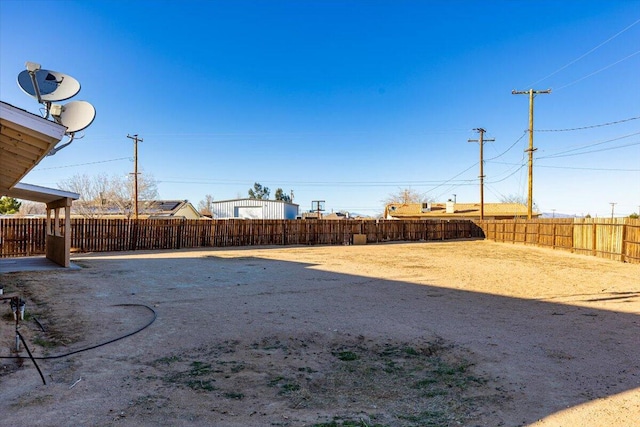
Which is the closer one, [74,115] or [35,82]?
[35,82]

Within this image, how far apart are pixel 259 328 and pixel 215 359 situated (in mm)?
1265

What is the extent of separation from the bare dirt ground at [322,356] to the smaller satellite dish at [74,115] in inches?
128

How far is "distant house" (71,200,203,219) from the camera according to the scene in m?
Answer: 35.7

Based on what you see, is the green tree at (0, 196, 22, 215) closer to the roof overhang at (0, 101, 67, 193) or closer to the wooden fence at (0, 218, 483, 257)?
the wooden fence at (0, 218, 483, 257)

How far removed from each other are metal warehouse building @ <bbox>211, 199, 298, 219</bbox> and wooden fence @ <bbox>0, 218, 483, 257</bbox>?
1419cm

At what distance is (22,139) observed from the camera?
201 inches

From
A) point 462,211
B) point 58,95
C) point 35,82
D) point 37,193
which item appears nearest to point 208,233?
point 37,193

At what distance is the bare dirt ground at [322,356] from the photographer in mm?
3104

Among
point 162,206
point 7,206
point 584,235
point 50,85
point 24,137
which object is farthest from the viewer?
point 162,206

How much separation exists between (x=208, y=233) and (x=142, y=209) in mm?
20732

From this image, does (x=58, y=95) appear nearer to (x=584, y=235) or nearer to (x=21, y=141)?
(x=21, y=141)

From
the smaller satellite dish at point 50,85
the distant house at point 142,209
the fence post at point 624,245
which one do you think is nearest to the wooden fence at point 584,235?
the fence post at point 624,245

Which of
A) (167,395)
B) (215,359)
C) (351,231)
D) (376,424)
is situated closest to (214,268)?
(215,359)

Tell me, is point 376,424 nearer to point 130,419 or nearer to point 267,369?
point 267,369
